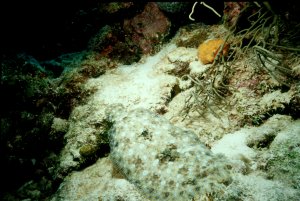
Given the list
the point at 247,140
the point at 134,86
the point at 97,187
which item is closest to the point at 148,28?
the point at 134,86

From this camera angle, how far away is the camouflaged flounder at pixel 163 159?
3.04m

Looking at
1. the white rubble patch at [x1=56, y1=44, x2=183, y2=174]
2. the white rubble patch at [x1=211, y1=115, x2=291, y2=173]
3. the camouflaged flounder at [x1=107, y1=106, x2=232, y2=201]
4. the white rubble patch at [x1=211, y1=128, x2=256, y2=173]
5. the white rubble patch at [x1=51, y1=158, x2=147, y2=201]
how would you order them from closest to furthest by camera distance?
the camouflaged flounder at [x1=107, y1=106, x2=232, y2=201], the white rubble patch at [x1=211, y1=128, x2=256, y2=173], the white rubble patch at [x1=211, y1=115, x2=291, y2=173], the white rubble patch at [x1=51, y1=158, x2=147, y2=201], the white rubble patch at [x1=56, y1=44, x2=183, y2=174]

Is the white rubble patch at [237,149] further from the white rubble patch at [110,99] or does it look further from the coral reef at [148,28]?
the coral reef at [148,28]

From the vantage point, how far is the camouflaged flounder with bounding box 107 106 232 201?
3.04m

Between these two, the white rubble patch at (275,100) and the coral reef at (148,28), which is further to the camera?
the coral reef at (148,28)

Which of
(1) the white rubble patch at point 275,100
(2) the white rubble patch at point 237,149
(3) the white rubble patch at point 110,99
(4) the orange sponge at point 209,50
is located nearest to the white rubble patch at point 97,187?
(3) the white rubble patch at point 110,99

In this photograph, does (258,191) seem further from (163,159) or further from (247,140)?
(163,159)

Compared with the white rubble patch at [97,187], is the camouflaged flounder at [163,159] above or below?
above

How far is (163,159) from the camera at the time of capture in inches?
134

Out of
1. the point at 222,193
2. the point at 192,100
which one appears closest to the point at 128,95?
the point at 192,100

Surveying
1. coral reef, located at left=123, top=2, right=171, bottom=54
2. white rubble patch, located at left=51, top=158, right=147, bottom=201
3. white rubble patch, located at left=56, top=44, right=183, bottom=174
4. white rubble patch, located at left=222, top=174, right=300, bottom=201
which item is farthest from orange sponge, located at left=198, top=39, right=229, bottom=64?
white rubble patch, located at left=51, top=158, right=147, bottom=201

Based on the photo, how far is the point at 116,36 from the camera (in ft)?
20.9

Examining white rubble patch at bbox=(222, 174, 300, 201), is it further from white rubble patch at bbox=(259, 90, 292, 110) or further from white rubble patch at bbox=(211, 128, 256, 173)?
white rubble patch at bbox=(259, 90, 292, 110)

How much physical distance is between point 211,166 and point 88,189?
7.01 ft
